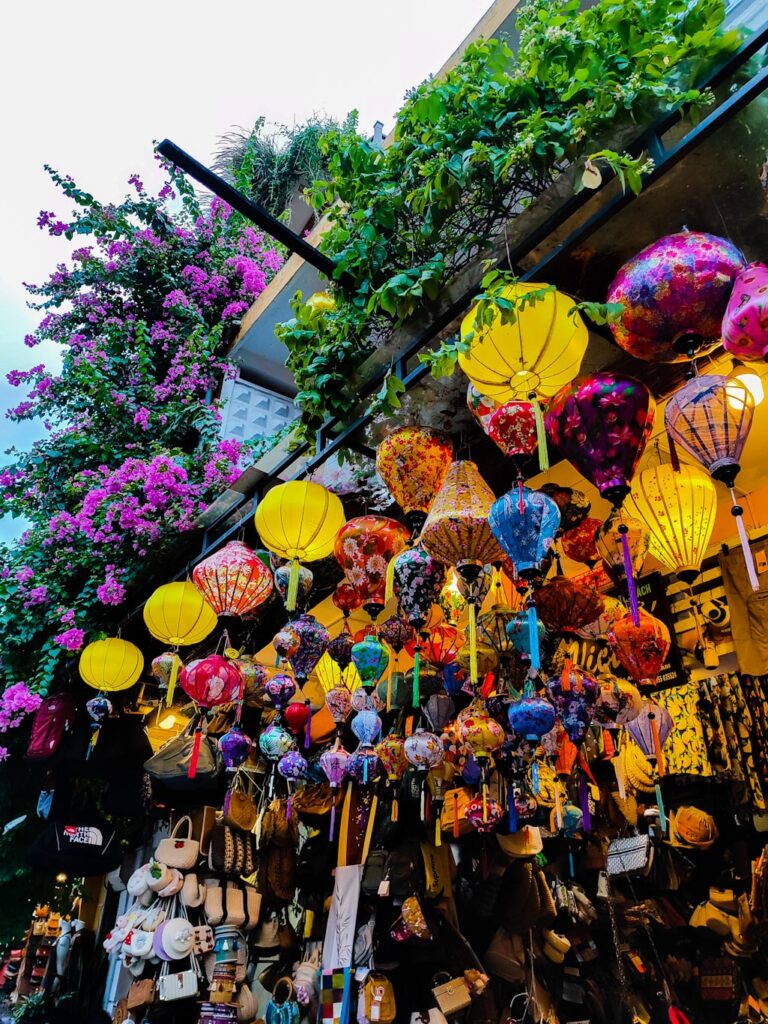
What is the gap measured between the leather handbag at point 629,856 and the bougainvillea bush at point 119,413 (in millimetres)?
4102

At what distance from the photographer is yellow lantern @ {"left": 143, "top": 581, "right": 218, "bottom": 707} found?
14.6 feet

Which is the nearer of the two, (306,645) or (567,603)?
(567,603)

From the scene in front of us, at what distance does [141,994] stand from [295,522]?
4.50 metres

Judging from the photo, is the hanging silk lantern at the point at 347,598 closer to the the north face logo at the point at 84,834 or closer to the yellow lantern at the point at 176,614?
the yellow lantern at the point at 176,614

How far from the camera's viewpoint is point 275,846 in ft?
19.0

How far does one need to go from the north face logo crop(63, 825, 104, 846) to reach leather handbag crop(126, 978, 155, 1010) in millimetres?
1157

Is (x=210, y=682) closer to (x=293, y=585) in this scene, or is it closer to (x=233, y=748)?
(x=233, y=748)

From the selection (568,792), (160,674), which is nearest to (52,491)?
(160,674)

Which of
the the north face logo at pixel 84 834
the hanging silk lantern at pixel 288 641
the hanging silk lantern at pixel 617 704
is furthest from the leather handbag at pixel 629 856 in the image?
the the north face logo at pixel 84 834

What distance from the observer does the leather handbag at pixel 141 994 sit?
532 centimetres

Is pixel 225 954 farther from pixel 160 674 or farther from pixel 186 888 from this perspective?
pixel 160 674

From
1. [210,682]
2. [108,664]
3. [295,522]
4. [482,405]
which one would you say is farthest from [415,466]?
[108,664]

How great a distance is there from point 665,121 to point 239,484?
310 centimetres

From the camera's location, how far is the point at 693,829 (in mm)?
4816
